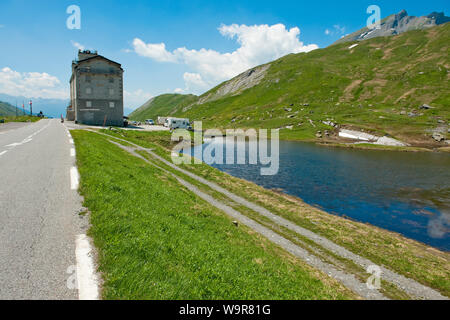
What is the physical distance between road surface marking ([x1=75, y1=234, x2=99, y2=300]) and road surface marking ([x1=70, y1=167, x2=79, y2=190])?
5.48 meters

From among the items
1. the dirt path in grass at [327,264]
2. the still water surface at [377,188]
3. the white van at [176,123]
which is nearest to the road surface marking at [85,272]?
the dirt path in grass at [327,264]

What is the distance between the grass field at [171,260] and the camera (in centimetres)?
655

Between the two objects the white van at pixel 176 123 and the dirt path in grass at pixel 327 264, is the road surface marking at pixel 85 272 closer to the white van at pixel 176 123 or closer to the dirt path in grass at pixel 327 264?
the dirt path in grass at pixel 327 264

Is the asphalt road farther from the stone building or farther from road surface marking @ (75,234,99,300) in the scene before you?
the stone building

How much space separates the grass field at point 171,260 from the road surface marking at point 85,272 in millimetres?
249

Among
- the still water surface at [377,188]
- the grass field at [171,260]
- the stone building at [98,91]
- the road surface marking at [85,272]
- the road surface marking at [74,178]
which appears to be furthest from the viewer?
the stone building at [98,91]

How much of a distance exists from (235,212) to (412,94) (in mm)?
157155

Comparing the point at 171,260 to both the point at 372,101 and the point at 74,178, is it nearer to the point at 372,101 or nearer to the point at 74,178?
the point at 74,178

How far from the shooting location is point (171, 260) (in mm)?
7957

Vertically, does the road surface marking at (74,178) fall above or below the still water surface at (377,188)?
above

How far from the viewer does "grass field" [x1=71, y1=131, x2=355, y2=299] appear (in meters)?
6.55

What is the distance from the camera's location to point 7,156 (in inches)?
690

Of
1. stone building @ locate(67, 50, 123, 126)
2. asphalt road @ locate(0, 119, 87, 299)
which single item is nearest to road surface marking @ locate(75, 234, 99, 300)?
asphalt road @ locate(0, 119, 87, 299)
